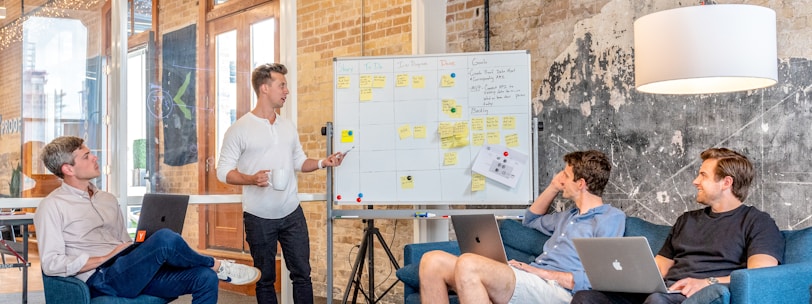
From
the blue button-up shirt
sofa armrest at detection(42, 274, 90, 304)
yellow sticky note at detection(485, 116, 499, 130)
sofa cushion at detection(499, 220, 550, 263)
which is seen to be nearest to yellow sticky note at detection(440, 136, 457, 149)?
yellow sticky note at detection(485, 116, 499, 130)

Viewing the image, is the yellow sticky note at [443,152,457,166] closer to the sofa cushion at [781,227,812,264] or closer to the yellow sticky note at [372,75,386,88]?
the yellow sticky note at [372,75,386,88]

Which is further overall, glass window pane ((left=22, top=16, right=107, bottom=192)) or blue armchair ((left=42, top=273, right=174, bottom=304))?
glass window pane ((left=22, top=16, right=107, bottom=192))

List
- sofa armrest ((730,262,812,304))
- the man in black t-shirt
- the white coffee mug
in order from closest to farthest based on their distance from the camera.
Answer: sofa armrest ((730,262,812,304))
the man in black t-shirt
the white coffee mug

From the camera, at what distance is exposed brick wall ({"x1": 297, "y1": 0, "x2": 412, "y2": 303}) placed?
20.4 feet

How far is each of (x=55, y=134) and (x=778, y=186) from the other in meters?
3.96

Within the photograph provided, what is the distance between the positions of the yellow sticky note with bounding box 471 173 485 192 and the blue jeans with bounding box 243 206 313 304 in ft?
3.42

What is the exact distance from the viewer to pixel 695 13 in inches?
127

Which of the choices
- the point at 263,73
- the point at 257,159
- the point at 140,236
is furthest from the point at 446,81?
the point at 140,236

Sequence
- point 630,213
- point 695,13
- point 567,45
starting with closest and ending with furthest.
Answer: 1. point 695,13
2. point 630,213
3. point 567,45

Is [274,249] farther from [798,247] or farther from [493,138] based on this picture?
[798,247]

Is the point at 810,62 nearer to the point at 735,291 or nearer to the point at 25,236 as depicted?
the point at 735,291

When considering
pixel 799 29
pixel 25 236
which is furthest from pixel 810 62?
pixel 25 236

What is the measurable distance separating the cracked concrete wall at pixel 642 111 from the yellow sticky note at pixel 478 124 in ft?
1.41

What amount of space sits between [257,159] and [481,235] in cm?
163
